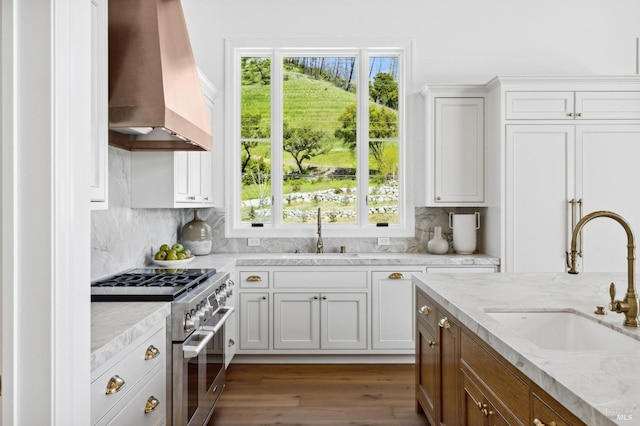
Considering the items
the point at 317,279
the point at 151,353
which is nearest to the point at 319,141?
the point at 317,279

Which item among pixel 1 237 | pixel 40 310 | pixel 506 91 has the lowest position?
pixel 40 310

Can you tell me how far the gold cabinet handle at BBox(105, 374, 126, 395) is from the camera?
1.50 metres

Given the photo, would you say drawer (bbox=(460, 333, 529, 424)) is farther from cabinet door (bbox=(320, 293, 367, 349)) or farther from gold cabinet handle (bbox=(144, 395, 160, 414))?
cabinet door (bbox=(320, 293, 367, 349))

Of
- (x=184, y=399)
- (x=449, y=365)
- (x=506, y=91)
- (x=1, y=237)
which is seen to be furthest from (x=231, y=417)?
(x=506, y=91)

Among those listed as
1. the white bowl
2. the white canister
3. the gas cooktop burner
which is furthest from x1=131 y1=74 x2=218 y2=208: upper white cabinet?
the white canister

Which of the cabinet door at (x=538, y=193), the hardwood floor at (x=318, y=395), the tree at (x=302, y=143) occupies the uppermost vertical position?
the tree at (x=302, y=143)

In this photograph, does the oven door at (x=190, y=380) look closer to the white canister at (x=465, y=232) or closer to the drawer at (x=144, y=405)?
the drawer at (x=144, y=405)

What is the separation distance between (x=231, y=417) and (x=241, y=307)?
3.45 ft

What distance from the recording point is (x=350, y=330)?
379cm

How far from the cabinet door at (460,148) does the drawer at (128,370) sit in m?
2.89

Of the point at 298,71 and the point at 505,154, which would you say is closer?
the point at 505,154

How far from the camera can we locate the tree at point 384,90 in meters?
4.40

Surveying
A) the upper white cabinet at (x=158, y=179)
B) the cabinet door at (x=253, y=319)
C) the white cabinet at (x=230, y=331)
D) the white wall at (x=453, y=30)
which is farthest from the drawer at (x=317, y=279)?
the white wall at (x=453, y=30)

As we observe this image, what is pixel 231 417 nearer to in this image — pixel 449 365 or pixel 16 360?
pixel 449 365
